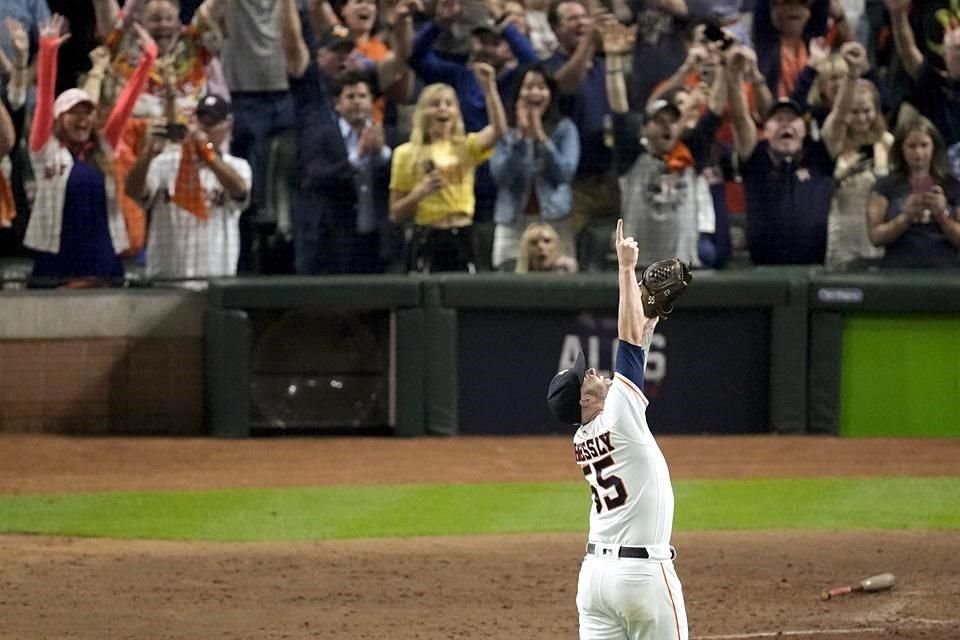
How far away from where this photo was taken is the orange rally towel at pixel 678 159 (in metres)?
12.1

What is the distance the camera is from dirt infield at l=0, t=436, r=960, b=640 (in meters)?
7.11

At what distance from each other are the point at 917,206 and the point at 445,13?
3.85 metres

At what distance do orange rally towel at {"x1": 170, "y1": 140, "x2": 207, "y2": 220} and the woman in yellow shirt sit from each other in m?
1.40

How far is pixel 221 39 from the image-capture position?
1236cm

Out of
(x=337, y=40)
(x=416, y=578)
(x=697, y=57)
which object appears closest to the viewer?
(x=416, y=578)

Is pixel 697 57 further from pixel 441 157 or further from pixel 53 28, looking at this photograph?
pixel 53 28

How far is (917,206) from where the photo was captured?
12141 mm

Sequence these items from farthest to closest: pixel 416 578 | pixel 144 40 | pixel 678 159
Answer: pixel 678 159
pixel 144 40
pixel 416 578

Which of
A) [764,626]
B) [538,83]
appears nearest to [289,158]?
[538,83]

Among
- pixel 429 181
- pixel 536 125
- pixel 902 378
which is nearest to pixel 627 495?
pixel 429 181

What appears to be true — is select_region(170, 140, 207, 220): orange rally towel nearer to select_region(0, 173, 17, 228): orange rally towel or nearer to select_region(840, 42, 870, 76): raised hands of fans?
select_region(0, 173, 17, 228): orange rally towel

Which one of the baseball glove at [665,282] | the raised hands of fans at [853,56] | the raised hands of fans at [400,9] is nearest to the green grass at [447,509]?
the raised hands of fans at [853,56]

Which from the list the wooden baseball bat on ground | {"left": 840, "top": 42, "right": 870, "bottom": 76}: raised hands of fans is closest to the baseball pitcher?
the wooden baseball bat on ground

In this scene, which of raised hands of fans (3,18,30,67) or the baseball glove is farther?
raised hands of fans (3,18,30,67)
